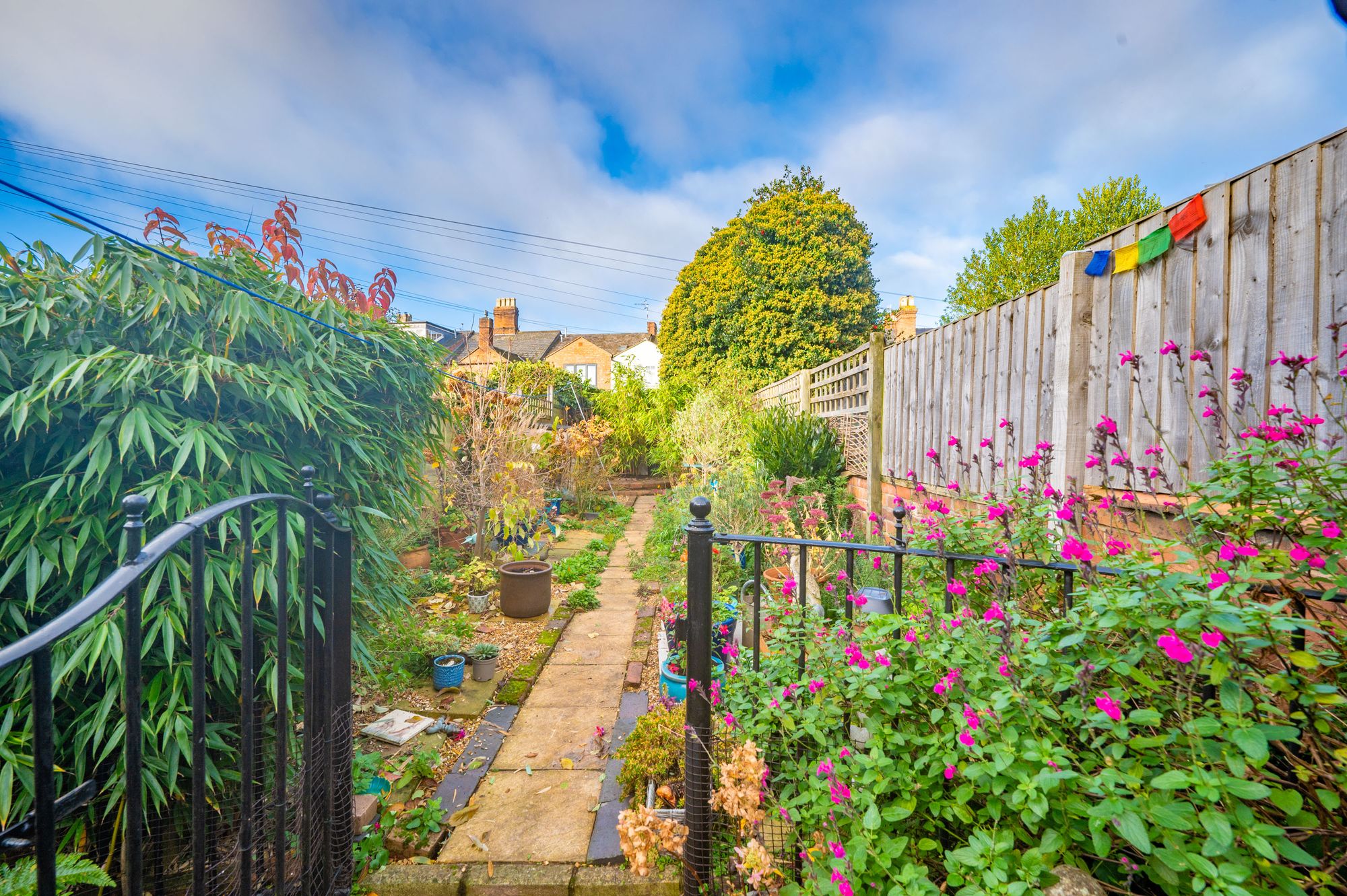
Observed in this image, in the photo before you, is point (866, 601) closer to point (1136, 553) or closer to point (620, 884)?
point (1136, 553)

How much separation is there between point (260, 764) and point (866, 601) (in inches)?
84.1

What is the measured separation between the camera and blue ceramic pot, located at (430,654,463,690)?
334 centimetres

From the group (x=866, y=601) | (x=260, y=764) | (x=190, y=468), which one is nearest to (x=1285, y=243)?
(x=866, y=601)

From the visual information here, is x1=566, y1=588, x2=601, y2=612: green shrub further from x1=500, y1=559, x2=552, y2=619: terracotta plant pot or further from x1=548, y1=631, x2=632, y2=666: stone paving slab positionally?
x1=548, y1=631, x2=632, y2=666: stone paving slab

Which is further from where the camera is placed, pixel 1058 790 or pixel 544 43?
pixel 544 43

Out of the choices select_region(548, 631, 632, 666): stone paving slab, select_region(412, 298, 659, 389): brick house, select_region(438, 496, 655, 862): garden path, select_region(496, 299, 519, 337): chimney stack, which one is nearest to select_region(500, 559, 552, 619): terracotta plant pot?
select_region(438, 496, 655, 862): garden path

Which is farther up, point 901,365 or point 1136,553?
point 901,365

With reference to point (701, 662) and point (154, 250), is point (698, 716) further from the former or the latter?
point (154, 250)

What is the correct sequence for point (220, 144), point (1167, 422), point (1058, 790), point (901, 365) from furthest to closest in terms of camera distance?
point (901, 365)
point (220, 144)
point (1167, 422)
point (1058, 790)

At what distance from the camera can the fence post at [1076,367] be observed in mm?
2330

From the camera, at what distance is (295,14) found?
8.68 ft

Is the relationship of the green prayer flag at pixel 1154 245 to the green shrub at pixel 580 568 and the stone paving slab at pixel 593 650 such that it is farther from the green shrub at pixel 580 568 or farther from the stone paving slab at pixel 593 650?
the green shrub at pixel 580 568

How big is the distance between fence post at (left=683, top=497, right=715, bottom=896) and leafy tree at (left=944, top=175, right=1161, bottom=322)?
49.9 feet

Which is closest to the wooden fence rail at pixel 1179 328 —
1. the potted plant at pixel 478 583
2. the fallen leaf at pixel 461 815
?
the fallen leaf at pixel 461 815
